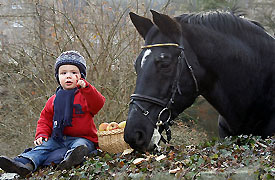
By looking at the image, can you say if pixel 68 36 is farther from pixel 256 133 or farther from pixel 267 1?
pixel 267 1

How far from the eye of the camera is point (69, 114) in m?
3.10

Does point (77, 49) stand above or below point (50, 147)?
above

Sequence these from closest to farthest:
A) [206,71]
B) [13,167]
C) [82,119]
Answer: [13,167], [206,71], [82,119]

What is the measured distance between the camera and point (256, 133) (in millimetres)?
3129

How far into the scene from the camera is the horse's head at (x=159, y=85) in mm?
2611

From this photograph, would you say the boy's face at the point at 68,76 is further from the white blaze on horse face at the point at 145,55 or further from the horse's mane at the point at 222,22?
the horse's mane at the point at 222,22

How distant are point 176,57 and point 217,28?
0.58m

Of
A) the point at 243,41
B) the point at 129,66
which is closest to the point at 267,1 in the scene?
the point at 129,66

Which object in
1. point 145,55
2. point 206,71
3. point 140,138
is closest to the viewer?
point 140,138

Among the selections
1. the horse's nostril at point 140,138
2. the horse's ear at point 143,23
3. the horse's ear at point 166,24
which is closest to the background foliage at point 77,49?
the horse's ear at point 143,23

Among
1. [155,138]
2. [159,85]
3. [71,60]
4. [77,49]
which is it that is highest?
[71,60]

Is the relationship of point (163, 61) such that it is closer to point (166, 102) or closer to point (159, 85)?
point (159, 85)

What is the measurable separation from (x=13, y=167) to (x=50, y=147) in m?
0.47

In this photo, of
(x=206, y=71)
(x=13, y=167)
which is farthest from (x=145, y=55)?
(x=13, y=167)
